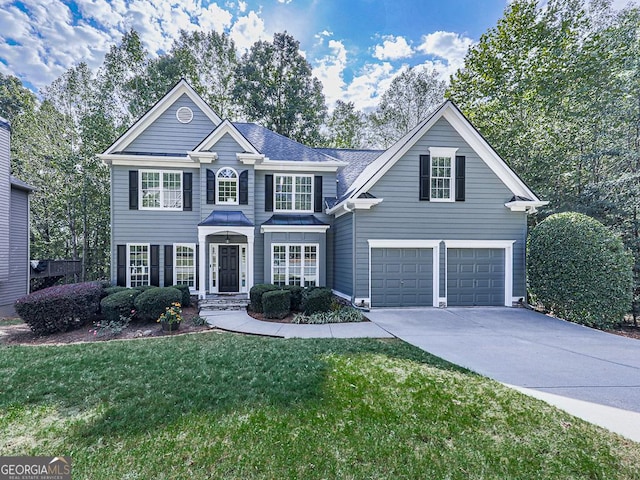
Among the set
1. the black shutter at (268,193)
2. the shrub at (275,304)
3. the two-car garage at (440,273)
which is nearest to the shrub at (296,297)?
the shrub at (275,304)

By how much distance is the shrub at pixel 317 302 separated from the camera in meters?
9.27

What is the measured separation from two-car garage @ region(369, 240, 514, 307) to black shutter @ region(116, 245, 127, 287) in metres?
9.62

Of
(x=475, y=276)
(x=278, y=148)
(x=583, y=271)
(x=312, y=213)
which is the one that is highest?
(x=278, y=148)

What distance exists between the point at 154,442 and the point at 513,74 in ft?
65.5

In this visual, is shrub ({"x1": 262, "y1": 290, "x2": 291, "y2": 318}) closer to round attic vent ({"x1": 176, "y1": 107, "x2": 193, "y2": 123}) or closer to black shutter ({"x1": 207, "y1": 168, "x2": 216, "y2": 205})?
black shutter ({"x1": 207, "y1": 168, "x2": 216, "y2": 205})

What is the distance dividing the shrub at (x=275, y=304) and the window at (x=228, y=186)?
4723 millimetres

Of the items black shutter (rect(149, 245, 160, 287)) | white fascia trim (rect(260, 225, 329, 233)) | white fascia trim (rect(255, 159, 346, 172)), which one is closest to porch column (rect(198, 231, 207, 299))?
black shutter (rect(149, 245, 160, 287))

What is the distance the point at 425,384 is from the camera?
4359 millimetres

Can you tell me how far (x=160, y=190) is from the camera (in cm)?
1215

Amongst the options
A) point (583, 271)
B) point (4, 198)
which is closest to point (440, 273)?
point (583, 271)

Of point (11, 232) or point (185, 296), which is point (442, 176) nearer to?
point (185, 296)

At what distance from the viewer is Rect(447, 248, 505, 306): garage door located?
10641 millimetres

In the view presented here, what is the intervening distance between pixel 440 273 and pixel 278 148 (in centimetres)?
853

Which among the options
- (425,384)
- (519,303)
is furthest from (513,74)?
(425,384)
